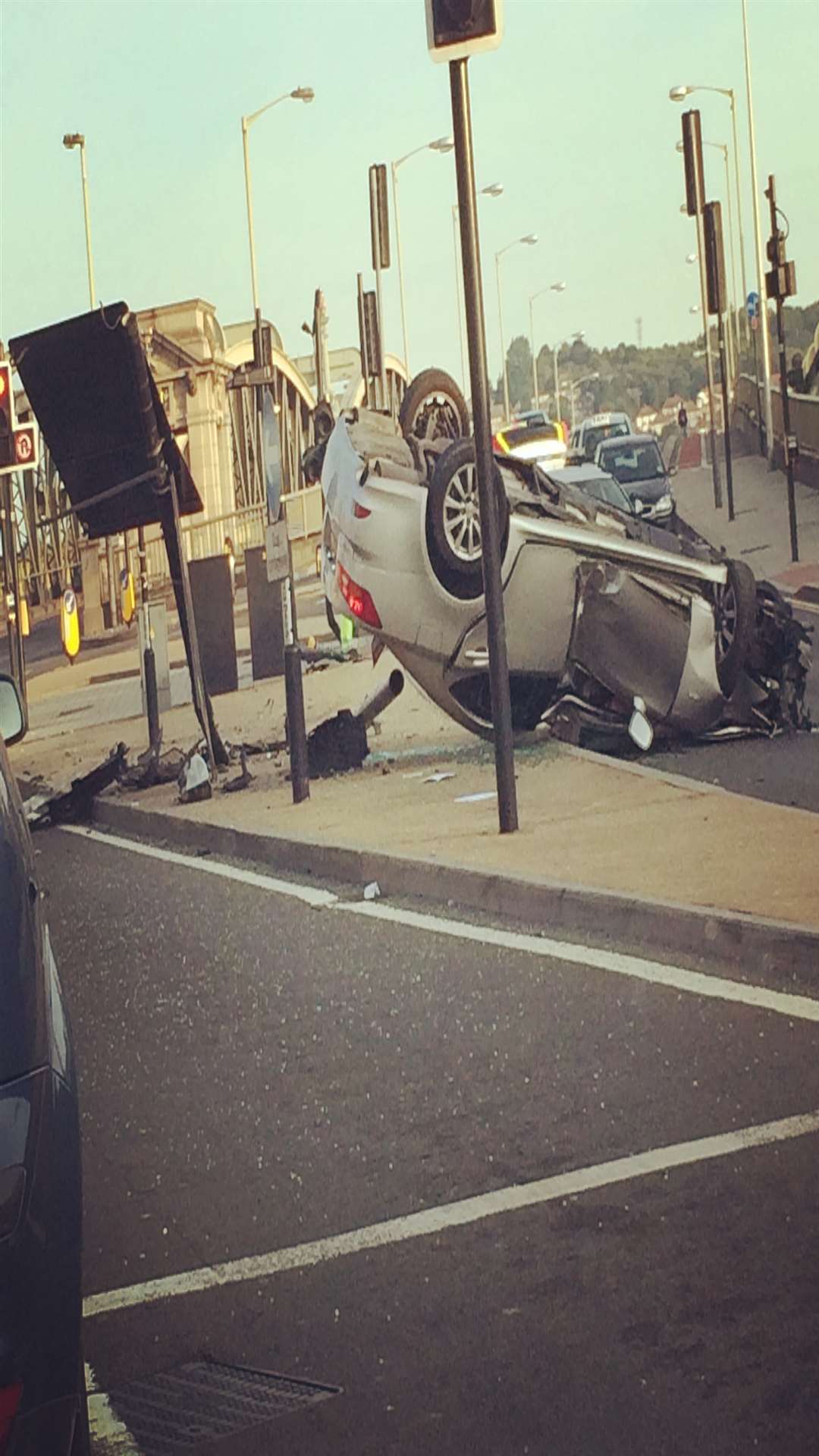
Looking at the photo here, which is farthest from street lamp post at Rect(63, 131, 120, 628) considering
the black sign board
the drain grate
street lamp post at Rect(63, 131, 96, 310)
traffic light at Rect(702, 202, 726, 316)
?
the drain grate

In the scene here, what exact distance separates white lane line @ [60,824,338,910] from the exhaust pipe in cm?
207

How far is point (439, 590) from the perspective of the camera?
1382 centimetres

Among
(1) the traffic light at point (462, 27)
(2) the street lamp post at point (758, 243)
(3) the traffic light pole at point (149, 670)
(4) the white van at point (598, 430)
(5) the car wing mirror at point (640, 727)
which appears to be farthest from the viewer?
(4) the white van at point (598, 430)

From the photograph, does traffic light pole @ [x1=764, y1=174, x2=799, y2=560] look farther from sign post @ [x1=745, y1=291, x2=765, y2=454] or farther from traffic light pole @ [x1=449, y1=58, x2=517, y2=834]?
sign post @ [x1=745, y1=291, x2=765, y2=454]

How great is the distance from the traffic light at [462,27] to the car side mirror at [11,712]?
623 centimetres

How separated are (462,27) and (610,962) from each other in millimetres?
4863

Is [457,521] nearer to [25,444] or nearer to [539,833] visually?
[539,833]

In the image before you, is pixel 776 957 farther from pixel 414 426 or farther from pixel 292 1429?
pixel 414 426

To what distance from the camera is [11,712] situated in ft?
16.4

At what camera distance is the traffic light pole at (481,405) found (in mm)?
10633

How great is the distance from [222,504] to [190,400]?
4.00 metres

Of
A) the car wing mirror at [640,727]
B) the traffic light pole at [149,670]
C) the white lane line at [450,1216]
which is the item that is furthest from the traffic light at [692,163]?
the white lane line at [450,1216]

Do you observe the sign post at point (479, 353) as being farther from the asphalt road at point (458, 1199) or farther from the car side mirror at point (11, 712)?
Answer: the car side mirror at point (11, 712)

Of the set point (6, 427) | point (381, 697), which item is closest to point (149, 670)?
point (381, 697)
